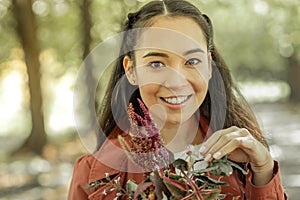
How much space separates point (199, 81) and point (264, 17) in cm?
621

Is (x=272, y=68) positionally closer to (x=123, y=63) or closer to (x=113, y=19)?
(x=113, y=19)

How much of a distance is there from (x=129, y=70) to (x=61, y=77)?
14.3 ft

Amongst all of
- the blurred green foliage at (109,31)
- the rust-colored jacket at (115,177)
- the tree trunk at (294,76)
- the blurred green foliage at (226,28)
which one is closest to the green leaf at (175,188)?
the rust-colored jacket at (115,177)

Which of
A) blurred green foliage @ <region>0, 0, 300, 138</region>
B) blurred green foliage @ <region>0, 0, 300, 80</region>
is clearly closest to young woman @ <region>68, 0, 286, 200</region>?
blurred green foliage @ <region>0, 0, 300, 80</region>

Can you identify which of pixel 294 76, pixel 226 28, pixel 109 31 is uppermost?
pixel 226 28

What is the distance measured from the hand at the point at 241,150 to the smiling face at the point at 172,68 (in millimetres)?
77

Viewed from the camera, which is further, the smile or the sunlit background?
the sunlit background

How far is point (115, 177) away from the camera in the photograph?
2.64 feet

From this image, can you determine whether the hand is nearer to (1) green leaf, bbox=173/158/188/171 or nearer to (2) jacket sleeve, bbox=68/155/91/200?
(1) green leaf, bbox=173/158/188/171

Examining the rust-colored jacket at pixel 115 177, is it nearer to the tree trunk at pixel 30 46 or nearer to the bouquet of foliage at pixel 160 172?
the bouquet of foliage at pixel 160 172

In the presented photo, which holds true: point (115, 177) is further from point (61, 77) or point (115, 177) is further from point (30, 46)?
point (61, 77)

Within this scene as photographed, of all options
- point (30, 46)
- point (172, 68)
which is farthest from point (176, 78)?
point (30, 46)

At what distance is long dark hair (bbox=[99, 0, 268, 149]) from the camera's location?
850mm

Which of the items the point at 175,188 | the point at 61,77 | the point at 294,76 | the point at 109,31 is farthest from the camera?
the point at 294,76
